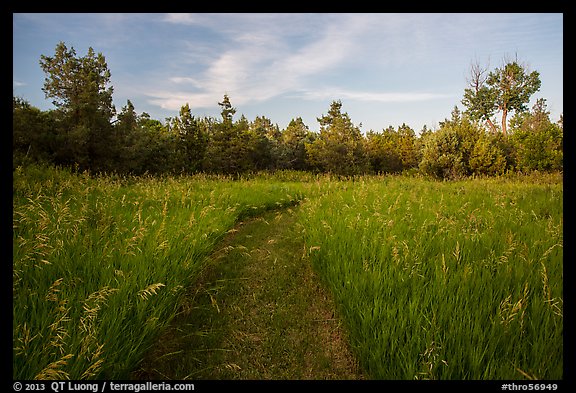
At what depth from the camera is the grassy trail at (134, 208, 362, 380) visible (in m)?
2.18

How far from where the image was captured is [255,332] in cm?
269

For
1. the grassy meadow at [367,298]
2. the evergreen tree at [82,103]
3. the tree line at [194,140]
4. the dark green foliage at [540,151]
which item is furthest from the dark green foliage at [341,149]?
Result: the grassy meadow at [367,298]

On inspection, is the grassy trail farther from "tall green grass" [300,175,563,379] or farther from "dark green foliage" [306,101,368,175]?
"dark green foliage" [306,101,368,175]

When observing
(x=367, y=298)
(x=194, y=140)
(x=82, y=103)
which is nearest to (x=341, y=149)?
(x=194, y=140)

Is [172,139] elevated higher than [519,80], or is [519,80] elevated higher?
[519,80]

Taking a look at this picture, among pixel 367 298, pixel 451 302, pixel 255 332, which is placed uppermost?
pixel 451 302

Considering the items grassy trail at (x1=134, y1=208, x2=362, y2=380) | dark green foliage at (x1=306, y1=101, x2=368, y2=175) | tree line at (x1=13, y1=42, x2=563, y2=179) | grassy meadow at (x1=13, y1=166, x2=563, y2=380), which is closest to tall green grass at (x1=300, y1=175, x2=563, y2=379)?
grassy meadow at (x1=13, y1=166, x2=563, y2=380)

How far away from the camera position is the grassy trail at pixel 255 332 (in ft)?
7.16

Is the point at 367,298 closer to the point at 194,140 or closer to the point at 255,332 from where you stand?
the point at 255,332

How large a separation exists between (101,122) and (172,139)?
660 centimetres

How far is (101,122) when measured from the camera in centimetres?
1670

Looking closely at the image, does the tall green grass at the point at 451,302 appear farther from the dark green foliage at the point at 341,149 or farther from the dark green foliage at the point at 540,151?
the dark green foliage at the point at 341,149
